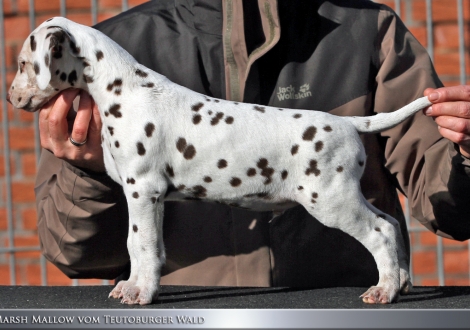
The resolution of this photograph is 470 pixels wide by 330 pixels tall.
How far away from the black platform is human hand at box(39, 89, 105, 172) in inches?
19.5

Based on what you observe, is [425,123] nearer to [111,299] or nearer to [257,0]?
[257,0]

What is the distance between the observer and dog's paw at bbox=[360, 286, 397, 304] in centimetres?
222

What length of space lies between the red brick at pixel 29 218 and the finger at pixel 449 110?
3.28 meters

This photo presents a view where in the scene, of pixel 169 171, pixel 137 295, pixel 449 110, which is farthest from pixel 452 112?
pixel 137 295

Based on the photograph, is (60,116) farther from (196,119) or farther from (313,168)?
(313,168)

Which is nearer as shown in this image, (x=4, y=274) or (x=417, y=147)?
(x=417, y=147)

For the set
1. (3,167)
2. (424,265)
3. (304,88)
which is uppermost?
(304,88)

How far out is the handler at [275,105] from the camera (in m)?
2.92

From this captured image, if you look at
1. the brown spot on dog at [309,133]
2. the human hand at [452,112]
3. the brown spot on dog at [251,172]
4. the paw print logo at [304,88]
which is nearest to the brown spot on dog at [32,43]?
the brown spot on dog at [251,172]

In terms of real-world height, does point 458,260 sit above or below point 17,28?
below

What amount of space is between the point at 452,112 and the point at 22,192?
3380mm

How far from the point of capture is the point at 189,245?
3.11m

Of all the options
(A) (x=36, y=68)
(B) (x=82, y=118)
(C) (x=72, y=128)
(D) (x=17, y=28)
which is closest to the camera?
(A) (x=36, y=68)

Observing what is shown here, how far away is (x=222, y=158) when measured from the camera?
2277 mm
